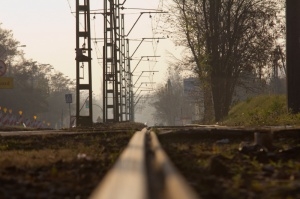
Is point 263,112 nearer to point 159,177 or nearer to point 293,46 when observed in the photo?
point 293,46

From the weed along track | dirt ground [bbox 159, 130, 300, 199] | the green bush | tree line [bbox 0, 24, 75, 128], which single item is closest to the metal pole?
the green bush

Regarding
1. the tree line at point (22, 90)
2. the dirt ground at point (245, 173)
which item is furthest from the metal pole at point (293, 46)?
the tree line at point (22, 90)

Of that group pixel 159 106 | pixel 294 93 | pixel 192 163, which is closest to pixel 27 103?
pixel 159 106

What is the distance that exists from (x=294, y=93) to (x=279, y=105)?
28.9ft

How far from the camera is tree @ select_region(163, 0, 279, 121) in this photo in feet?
143

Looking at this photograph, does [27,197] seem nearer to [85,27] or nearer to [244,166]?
[244,166]

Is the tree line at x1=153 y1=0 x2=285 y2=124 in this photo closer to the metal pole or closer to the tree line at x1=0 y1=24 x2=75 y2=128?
the metal pole

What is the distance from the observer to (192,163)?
765cm

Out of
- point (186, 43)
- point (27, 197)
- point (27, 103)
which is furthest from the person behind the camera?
point (27, 103)

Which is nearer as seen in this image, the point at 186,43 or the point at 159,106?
the point at 186,43

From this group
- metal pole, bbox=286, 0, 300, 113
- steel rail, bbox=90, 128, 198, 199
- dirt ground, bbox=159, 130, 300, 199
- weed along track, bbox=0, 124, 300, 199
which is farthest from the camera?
metal pole, bbox=286, 0, 300, 113

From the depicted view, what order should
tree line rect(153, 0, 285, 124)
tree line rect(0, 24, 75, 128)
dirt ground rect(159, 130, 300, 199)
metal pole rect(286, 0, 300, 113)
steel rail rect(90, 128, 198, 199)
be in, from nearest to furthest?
1. steel rail rect(90, 128, 198, 199)
2. dirt ground rect(159, 130, 300, 199)
3. metal pole rect(286, 0, 300, 113)
4. tree line rect(153, 0, 285, 124)
5. tree line rect(0, 24, 75, 128)

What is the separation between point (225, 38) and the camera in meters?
46.1

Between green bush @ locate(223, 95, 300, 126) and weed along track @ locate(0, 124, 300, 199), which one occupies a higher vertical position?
green bush @ locate(223, 95, 300, 126)
